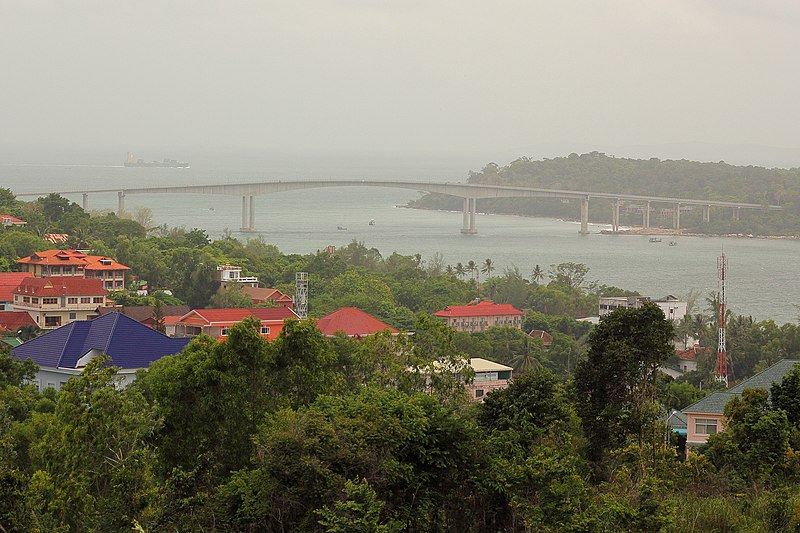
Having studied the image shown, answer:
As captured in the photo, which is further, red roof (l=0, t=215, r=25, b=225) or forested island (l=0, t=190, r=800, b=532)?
red roof (l=0, t=215, r=25, b=225)

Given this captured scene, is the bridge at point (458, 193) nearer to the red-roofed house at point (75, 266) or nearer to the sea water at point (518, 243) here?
the sea water at point (518, 243)

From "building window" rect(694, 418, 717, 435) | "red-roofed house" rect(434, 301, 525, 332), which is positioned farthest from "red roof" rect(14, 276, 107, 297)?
"building window" rect(694, 418, 717, 435)

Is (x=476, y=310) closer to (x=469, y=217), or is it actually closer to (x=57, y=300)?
(x=57, y=300)

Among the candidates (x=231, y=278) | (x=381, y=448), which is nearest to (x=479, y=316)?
(x=231, y=278)

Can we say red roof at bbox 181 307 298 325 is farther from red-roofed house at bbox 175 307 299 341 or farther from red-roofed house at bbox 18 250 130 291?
red-roofed house at bbox 18 250 130 291

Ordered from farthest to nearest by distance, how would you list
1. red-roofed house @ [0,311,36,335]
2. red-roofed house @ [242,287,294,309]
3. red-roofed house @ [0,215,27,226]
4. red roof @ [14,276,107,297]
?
red-roofed house @ [0,215,27,226]
red-roofed house @ [242,287,294,309]
red roof @ [14,276,107,297]
red-roofed house @ [0,311,36,335]

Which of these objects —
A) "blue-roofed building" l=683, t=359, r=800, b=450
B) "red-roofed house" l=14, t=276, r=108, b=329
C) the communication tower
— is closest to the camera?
"blue-roofed building" l=683, t=359, r=800, b=450

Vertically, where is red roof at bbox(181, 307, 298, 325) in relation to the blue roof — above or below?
below
